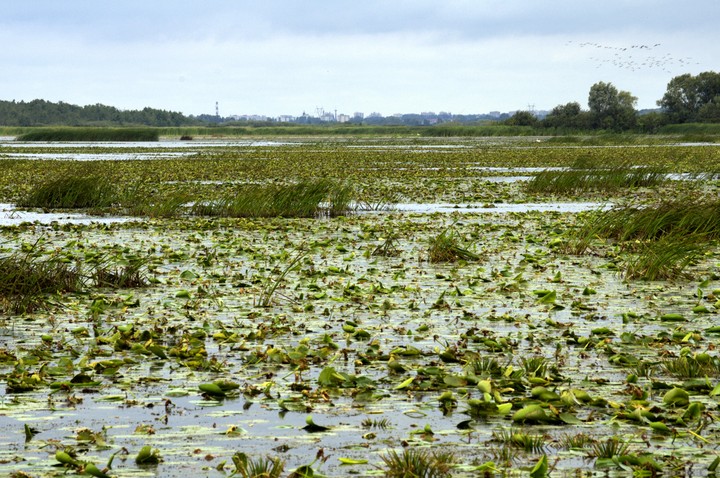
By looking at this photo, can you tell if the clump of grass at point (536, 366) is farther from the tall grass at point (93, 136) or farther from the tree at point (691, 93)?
the tree at point (691, 93)

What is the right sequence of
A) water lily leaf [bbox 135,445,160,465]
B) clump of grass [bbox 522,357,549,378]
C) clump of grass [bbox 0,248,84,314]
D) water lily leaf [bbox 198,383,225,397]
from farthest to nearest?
clump of grass [bbox 0,248,84,314] < clump of grass [bbox 522,357,549,378] < water lily leaf [bbox 198,383,225,397] < water lily leaf [bbox 135,445,160,465]

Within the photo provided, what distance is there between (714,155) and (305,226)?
35.9 m

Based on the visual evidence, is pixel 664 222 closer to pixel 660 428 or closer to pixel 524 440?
pixel 660 428

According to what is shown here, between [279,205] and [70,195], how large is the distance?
21.5ft

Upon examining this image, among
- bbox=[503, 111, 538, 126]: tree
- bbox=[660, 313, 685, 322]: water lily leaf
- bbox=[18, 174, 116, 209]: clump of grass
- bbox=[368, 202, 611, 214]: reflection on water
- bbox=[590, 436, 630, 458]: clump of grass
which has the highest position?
bbox=[503, 111, 538, 126]: tree

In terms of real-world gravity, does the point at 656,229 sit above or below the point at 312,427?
above

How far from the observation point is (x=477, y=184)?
32.4 meters

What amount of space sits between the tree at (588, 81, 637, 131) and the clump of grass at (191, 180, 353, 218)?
89627mm

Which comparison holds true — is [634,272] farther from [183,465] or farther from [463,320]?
[183,465]

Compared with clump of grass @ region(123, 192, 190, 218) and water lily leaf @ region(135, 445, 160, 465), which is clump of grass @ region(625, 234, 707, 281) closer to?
water lily leaf @ region(135, 445, 160, 465)

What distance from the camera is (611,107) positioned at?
112188 millimetres

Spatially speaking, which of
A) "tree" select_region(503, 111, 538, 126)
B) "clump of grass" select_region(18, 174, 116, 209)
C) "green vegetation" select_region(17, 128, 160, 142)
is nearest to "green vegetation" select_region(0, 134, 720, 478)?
"clump of grass" select_region(18, 174, 116, 209)

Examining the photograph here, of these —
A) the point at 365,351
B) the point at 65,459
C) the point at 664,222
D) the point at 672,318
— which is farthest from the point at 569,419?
the point at 664,222

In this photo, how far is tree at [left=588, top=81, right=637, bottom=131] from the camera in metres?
109
